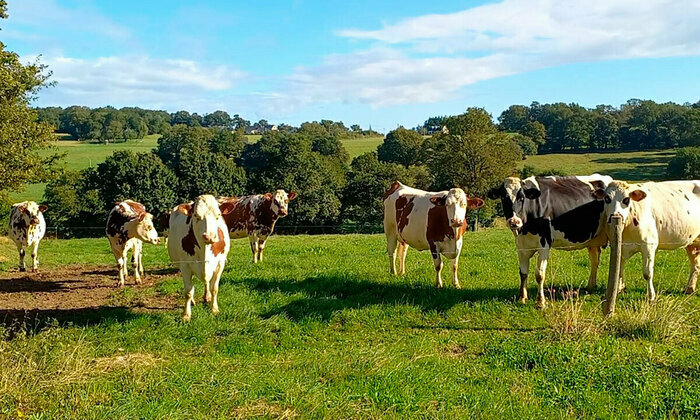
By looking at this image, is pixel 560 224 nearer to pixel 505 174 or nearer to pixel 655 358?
pixel 655 358

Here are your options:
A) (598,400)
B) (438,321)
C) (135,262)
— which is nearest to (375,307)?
(438,321)

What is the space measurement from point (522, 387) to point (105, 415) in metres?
4.52

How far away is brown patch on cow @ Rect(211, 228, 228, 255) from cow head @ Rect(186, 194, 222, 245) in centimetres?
21

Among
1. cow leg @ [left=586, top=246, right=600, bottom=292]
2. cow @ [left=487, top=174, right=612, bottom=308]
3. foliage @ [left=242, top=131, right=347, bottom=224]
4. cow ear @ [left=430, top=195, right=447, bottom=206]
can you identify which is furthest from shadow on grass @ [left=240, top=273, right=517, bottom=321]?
foliage @ [left=242, top=131, right=347, bottom=224]

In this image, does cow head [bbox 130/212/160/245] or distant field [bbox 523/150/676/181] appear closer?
cow head [bbox 130/212/160/245]

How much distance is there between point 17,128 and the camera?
1992 cm

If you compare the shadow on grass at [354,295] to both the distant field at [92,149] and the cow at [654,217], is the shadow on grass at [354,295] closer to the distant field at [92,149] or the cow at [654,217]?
the cow at [654,217]

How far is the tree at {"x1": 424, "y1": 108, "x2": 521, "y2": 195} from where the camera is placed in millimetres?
47250

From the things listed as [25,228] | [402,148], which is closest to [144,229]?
[25,228]

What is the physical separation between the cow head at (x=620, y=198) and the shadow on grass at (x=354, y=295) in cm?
246

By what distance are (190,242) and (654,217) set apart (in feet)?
29.5

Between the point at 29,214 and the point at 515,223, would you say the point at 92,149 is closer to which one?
the point at 29,214

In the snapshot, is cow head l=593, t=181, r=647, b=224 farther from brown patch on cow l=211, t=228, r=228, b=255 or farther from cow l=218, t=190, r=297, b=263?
cow l=218, t=190, r=297, b=263

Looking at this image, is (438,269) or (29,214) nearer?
(438,269)
